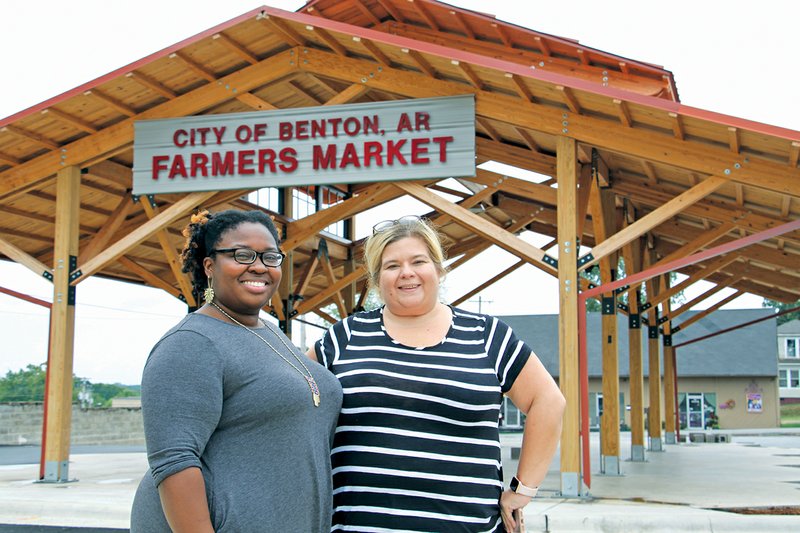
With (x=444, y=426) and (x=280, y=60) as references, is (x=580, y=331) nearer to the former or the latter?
(x=280, y=60)

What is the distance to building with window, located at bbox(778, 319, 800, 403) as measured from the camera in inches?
2105

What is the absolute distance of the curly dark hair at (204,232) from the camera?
2861 mm

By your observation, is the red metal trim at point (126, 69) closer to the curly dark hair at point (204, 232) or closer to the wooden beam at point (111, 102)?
the wooden beam at point (111, 102)

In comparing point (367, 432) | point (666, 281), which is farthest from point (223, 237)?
point (666, 281)

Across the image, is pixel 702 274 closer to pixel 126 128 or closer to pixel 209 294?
pixel 126 128

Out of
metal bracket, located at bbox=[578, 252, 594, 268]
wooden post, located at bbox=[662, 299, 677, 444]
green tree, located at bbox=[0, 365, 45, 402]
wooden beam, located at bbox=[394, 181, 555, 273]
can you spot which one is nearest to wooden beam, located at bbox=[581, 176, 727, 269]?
metal bracket, located at bbox=[578, 252, 594, 268]

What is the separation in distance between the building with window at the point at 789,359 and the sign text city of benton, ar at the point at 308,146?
48286 mm

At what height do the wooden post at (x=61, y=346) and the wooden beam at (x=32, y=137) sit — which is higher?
the wooden beam at (x=32, y=137)

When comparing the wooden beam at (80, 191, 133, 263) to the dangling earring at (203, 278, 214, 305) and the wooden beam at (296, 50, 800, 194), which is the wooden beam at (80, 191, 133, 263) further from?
the dangling earring at (203, 278, 214, 305)

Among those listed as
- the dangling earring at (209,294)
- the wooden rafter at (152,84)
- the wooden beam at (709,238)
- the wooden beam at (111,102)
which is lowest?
the dangling earring at (209,294)

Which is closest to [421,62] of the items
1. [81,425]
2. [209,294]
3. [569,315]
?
[569,315]

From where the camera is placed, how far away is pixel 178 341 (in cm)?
250

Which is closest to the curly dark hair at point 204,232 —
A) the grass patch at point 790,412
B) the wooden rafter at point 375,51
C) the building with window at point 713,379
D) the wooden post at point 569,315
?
the wooden post at point 569,315

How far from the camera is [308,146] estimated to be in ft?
37.7
